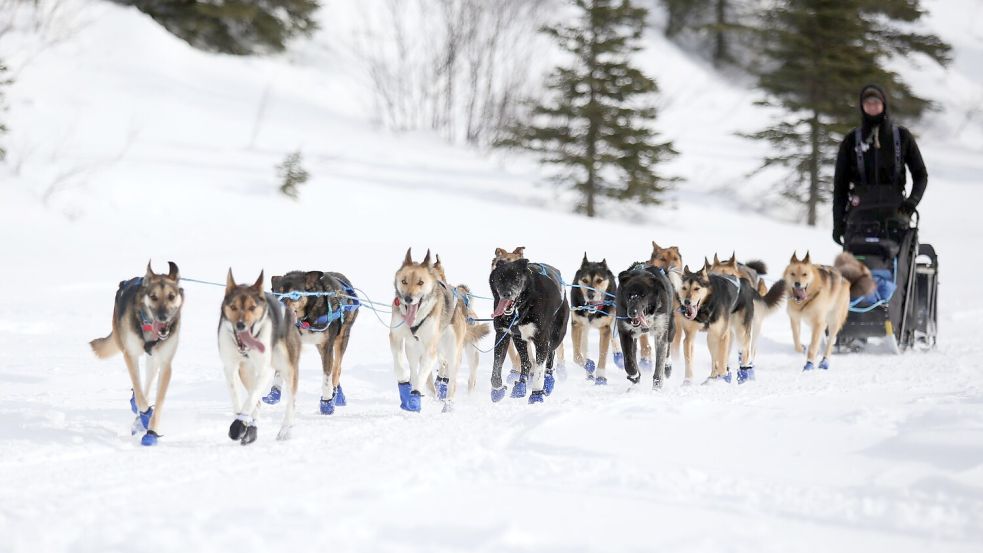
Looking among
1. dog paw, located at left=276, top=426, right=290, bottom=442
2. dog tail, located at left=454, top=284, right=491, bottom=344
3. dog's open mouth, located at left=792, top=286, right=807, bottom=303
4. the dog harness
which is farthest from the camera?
dog's open mouth, located at left=792, top=286, right=807, bottom=303

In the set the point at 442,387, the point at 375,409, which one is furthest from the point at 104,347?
the point at 442,387

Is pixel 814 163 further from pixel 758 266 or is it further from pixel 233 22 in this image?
pixel 233 22

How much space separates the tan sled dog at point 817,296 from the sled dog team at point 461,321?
0.04ft

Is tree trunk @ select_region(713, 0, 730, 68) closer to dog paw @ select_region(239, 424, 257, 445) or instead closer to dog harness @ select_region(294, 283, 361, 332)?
dog harness @ select_region(294, 283, 361, 332)

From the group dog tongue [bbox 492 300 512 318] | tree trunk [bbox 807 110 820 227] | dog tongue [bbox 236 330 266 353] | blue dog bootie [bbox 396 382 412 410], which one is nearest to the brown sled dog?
dog tongue [bbox 236 330 266 353]

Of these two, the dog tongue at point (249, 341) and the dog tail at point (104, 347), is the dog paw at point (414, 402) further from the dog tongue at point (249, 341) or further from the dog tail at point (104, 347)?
the dog tail at point (104, 347)

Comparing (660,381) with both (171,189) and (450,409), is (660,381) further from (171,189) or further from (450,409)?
(171,189)

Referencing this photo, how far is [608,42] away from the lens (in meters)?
19.1

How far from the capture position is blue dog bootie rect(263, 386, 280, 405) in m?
6.19

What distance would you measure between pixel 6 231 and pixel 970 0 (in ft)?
119

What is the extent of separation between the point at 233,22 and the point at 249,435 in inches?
827

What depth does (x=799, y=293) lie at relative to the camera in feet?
26.3

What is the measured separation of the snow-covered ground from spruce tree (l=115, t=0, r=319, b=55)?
4.11 metres

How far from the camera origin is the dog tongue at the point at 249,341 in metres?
4.83
